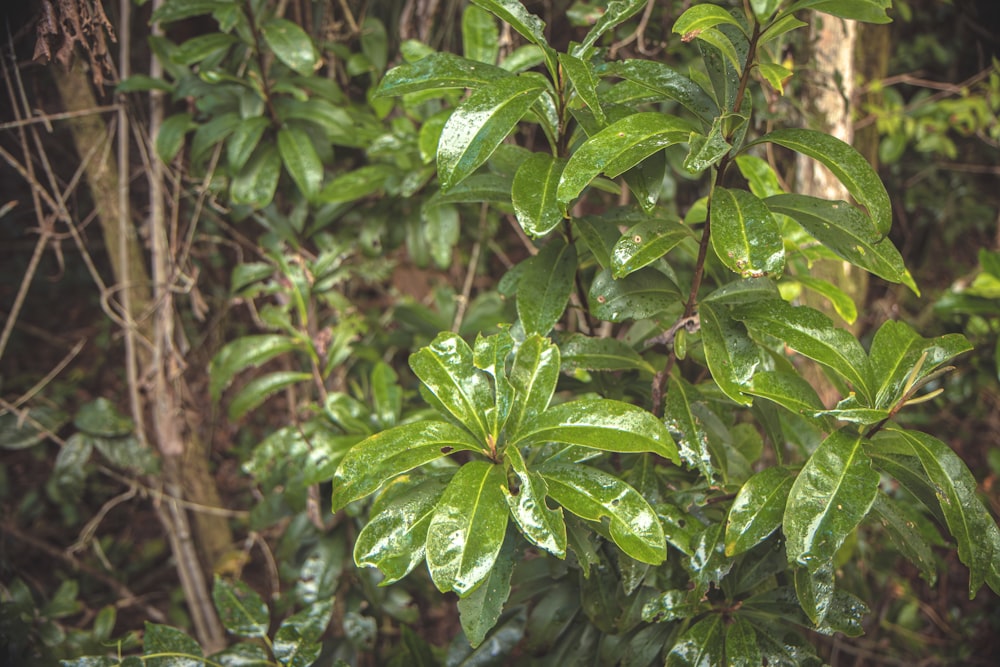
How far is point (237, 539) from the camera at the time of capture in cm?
234

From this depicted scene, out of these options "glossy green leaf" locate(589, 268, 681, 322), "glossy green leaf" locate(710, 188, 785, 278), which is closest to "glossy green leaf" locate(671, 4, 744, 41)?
"glossy green leaf" locate(710, 188, 785, 278)

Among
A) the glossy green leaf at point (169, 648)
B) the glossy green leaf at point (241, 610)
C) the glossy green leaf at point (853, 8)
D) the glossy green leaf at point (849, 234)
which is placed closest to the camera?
the glossy green leaf at point (853, 8)

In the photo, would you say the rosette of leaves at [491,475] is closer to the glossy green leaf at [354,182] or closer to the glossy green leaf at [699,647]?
the glossy green leaf at [699,647]

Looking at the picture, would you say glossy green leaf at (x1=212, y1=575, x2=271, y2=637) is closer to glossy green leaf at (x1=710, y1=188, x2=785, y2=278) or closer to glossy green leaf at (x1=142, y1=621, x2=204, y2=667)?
glossy green leaf at (x1=142, y1=621, x2=204, y2=667)

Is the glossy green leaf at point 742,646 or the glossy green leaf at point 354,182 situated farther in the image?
the glossy green leaf at point 354,182

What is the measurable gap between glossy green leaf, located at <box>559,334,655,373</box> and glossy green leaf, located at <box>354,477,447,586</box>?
282 mm

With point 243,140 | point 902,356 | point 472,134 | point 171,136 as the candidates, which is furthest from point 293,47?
point 902,356

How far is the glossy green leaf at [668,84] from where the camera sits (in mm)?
840

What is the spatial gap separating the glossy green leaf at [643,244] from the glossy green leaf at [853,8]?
28cm

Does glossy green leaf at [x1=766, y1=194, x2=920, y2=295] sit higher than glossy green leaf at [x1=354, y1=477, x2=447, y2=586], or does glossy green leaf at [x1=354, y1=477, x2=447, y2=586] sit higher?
glossy green leaf at [x1=766, y1=194, x2=920, y2=295]

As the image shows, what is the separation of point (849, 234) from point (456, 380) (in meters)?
0.55

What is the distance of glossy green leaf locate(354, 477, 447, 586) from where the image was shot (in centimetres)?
80

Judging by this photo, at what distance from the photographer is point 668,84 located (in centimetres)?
85

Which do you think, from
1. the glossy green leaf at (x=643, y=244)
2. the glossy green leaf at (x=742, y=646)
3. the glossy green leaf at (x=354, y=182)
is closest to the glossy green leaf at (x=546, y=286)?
the glossy green leaf at (x=643, y=244)
